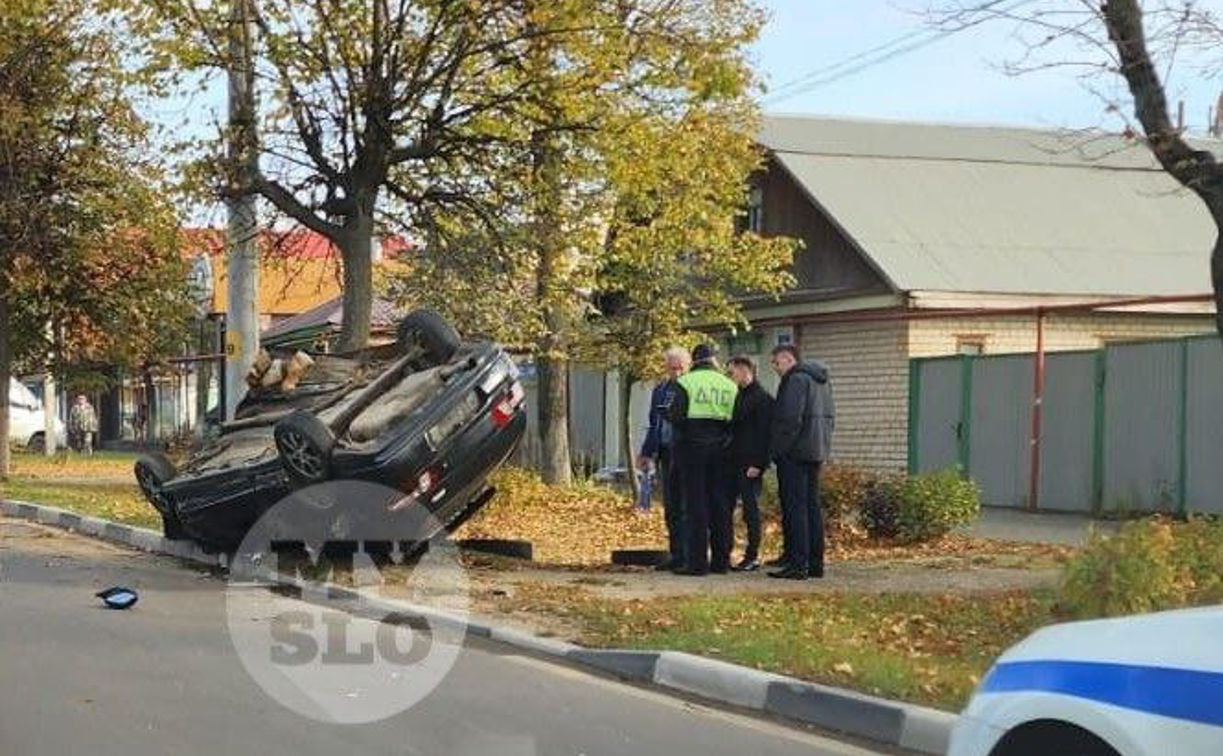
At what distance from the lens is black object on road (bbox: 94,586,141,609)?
10141mm

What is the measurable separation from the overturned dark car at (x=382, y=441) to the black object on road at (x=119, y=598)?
4.10 feet

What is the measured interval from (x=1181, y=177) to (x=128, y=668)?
21.1 feet

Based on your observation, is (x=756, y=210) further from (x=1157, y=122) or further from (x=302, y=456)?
(x=1157, y=122)

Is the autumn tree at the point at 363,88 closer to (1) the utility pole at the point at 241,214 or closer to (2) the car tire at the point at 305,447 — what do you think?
(1) the utility pole at the point at 241,214

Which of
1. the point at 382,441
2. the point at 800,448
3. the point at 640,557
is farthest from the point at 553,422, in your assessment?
the point at 382,441

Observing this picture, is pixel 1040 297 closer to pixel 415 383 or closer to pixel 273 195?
pixel 273 195

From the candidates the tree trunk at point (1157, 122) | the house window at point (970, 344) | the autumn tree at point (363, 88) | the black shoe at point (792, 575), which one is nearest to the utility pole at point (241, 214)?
the autumn tree at point (363, 88)

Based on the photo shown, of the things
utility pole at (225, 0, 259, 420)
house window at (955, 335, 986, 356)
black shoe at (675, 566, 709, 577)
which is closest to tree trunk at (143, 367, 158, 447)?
utility pole at (225, 0, 259, 420)

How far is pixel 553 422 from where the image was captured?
22.1m

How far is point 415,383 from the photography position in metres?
11.3

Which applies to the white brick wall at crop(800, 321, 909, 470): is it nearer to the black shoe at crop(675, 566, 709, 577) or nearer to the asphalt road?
the black shoe at crop(675, 566, 709, 577)

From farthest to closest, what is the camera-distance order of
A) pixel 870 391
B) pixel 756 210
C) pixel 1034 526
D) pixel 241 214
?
1. pixel 756 210
2. pixel 870 391
3. pixel 1034 526
4. pixel 241 214

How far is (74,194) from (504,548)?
13.5 meters

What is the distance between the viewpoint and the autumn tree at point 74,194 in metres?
22.3
